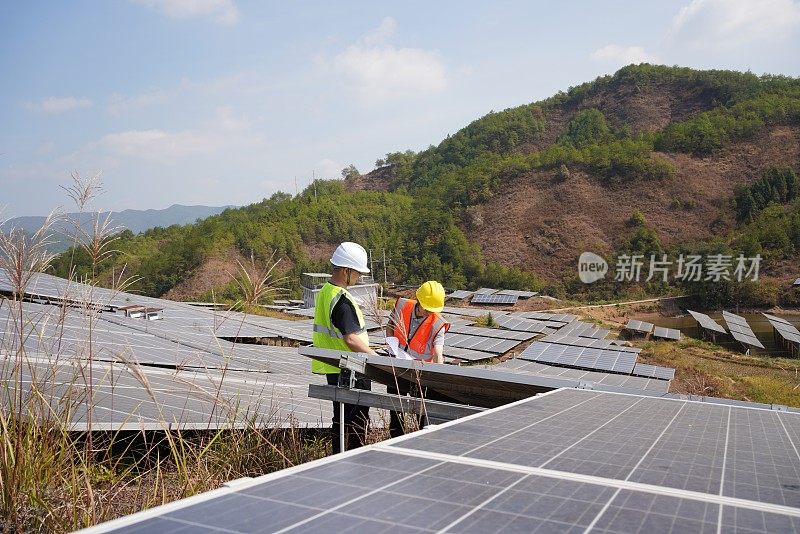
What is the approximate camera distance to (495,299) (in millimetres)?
44344

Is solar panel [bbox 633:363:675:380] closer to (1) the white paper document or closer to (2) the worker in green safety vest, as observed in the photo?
(1) the white paper document

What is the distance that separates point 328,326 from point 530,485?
294 centimetres

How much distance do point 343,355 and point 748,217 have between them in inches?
2394

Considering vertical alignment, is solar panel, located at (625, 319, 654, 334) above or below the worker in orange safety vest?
below

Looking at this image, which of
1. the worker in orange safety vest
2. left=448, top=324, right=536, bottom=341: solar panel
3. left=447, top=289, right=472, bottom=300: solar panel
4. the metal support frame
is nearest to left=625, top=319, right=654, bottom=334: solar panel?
left=448, top=324, right=536, bottom=341: solar panel

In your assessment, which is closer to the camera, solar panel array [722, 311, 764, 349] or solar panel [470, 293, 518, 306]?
solar panel array [722, 311, 764, 349]

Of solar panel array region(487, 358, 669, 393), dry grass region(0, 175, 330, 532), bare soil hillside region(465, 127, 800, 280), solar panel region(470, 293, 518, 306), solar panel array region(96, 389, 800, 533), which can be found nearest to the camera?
solar panel array region(96, 389, 800, 533)

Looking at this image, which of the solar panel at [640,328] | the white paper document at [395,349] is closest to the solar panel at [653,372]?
the white paper document at [395,349]

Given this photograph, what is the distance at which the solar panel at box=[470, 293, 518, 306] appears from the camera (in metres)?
43.5

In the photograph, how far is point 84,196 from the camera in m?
3.81

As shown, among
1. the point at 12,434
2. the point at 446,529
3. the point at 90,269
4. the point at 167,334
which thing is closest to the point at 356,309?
the point at 90,269

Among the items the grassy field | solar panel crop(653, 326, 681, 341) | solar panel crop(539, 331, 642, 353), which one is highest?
solar panel crop(539, 331, 642, 353)

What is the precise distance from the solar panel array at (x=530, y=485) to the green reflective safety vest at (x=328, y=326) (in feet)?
5.64

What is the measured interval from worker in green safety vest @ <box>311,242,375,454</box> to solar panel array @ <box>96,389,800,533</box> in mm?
1623
